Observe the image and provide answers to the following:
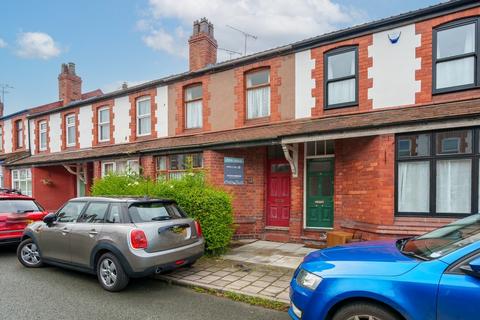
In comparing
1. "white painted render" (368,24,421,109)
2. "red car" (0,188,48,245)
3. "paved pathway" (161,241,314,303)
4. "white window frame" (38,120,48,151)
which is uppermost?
"white painted render" (368,24,421,109)

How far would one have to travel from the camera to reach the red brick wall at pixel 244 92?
892cm

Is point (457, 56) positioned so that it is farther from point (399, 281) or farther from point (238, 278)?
point (238, 278)

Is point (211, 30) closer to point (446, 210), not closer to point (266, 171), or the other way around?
point (266, 171)

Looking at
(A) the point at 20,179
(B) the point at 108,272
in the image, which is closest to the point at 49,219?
(B) the point at 108,272

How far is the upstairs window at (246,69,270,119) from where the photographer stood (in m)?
9.31

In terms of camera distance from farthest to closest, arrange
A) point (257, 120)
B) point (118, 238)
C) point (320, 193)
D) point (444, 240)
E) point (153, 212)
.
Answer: point (257, 120)
point (320, 193)
point (153, 212)
point (118, 238)
point (444, 240)

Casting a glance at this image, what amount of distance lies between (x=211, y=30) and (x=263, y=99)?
13.3 ft

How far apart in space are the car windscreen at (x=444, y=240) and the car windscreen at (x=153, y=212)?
368 centimetres

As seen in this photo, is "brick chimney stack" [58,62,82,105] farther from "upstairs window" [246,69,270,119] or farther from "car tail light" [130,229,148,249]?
"car tail light" [130,229,148,249]

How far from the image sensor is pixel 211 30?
1145 cm

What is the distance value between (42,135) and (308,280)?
17.7 m

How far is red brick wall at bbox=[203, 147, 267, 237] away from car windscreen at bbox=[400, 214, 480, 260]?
5.77m

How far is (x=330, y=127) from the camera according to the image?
695 cm

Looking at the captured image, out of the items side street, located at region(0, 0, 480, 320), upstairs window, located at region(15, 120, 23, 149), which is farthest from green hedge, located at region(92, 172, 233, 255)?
upstairs window, located at region(15, 120, 23, 149)
